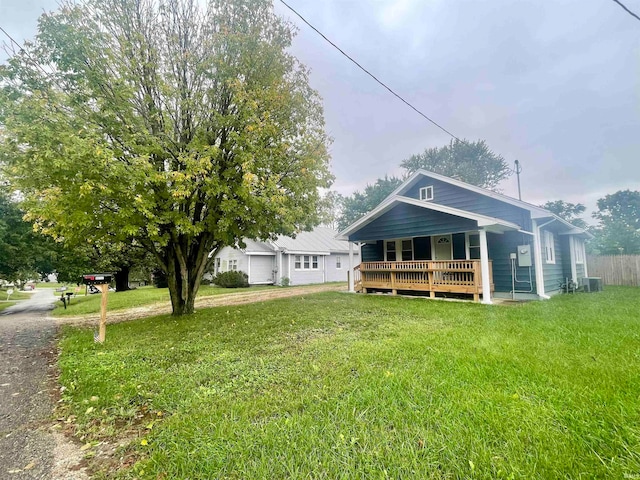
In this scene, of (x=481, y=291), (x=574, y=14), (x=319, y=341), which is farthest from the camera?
(x=481, y=291)

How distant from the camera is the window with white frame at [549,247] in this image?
12295 millimetres

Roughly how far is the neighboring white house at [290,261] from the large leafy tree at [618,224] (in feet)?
69.5

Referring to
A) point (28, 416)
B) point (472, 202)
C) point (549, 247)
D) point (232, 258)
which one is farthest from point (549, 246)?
point (232, 258)

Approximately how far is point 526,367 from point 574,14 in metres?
10.1

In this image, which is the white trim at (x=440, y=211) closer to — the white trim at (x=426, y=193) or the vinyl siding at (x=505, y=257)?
the vinyl siding at (x=505, y=257)

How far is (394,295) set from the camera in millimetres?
12359

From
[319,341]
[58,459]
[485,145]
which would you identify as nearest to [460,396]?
[319,341]

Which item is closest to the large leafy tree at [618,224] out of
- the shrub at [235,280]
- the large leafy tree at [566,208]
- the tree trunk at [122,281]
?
the large leafy tree at [566,208]

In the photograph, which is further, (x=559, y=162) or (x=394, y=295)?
(x=559, y=162)

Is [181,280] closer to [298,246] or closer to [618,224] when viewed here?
[298,246]

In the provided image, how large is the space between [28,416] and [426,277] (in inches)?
451

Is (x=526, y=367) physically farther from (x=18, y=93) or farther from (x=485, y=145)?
(x=485, y=145)

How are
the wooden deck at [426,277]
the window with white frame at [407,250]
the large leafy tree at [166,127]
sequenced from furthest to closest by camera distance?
the window with white frame at [407,250]
the wooden deck at [426,277]
the large leafy tree at [166,127]

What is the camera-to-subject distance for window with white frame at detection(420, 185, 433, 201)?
45.8 feet
